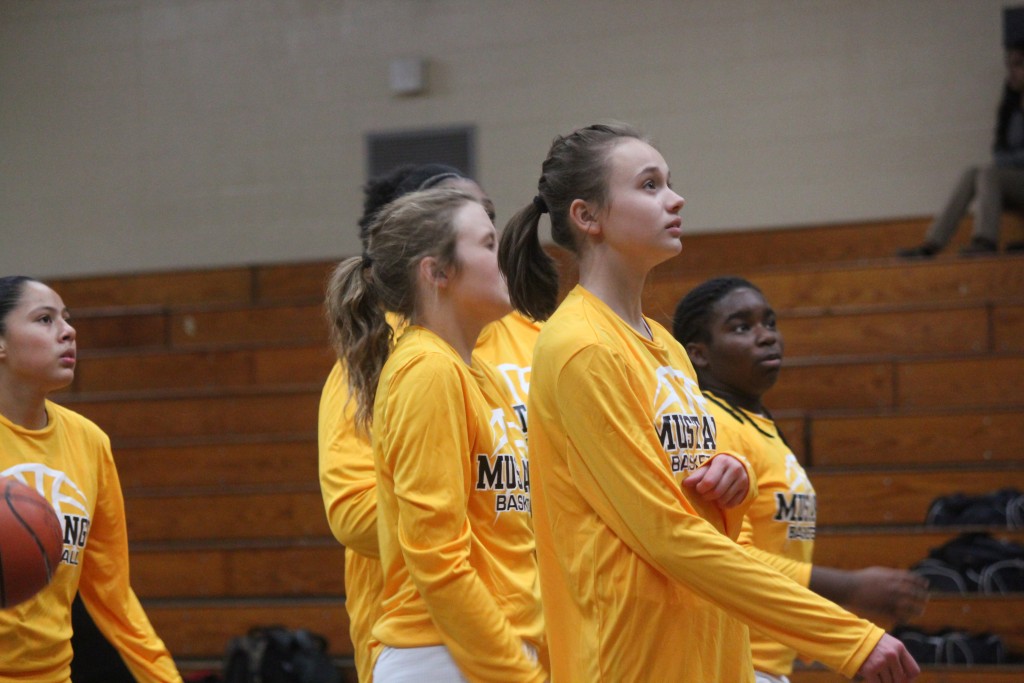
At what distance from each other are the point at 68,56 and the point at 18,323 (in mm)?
5346

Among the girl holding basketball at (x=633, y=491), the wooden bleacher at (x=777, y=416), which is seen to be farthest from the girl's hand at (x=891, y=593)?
the wooden bleacher at (x=777, y=416)

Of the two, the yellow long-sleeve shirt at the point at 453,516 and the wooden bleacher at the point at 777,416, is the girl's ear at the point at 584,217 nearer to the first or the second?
the yellow long-sleeve shirt at the point at 453,516

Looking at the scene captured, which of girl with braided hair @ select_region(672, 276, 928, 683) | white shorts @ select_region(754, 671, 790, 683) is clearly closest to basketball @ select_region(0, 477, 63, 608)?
girl with braided hair @ select_region(672, 276, 928, 683)

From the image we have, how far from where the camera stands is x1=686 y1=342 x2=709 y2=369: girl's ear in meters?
2.79

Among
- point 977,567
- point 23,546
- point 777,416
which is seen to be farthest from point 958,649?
point 23,546

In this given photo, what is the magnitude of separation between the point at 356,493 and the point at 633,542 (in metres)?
0.78

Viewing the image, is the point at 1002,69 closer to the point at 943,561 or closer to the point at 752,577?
the point at 943,561

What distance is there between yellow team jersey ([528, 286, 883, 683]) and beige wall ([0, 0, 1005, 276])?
4791mm

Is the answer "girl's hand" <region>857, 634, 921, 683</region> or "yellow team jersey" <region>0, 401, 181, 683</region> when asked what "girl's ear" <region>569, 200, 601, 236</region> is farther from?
"yellow team jersey" <region>0, 401, 181, 683</region>

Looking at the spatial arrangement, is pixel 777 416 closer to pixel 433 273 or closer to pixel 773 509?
pixel 773 509

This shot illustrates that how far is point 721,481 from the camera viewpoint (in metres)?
1.83

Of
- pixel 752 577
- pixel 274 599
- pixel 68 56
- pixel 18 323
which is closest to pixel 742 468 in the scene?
pixel 752 577

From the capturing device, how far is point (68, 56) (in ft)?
24.6

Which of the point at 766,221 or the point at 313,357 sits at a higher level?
the point at 766,221
